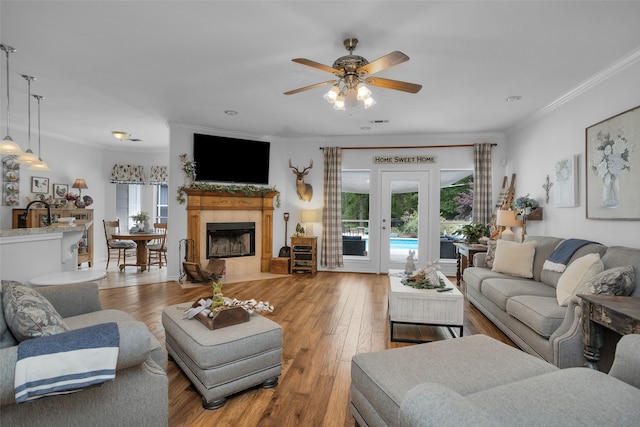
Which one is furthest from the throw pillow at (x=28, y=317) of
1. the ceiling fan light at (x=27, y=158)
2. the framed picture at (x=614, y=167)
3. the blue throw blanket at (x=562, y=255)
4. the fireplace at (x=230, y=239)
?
the framed picture at (x=614, y=167)

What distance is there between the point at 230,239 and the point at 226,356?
400 cm

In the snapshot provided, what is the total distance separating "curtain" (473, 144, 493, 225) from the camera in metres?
5.51

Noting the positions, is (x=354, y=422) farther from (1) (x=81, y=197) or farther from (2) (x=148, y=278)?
(1) (x=81, y=197)

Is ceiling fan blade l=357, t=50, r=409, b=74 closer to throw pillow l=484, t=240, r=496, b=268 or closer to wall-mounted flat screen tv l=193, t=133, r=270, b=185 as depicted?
throw pillow l=484, t=240, r=496, b=268

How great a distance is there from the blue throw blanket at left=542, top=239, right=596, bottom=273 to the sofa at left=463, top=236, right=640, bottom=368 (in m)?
0.02

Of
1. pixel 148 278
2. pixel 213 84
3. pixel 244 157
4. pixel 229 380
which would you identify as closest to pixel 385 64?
pixel 213 84

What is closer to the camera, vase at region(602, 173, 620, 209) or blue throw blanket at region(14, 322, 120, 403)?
blue throw blanket at region(14, 322, 120, 403)

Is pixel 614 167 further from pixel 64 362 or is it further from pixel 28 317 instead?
pixel 28 317

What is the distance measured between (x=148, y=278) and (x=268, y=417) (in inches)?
173

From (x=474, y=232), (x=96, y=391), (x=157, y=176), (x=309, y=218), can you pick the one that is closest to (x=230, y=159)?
(x=309, y=218)

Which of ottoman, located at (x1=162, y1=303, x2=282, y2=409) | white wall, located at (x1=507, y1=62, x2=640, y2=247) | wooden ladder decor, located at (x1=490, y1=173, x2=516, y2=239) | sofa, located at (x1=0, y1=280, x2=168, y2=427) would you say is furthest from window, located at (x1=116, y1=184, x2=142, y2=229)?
white wall, located at (x1=507, y1=62, x2=640, y2=247)

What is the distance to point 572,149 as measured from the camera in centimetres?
365

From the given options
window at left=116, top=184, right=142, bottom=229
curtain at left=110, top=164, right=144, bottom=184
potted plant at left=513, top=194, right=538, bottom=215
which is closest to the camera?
potted plant at left=513, top=194, right=538, bottom=215

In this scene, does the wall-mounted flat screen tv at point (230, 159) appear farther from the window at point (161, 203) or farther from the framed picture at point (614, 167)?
the framed picture at point (614, 167)
